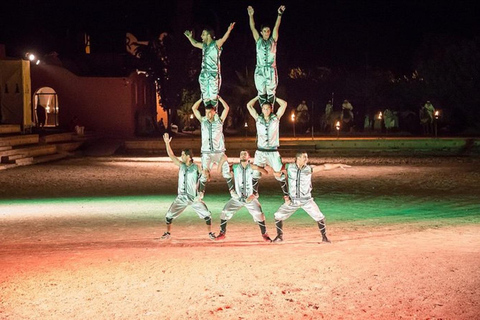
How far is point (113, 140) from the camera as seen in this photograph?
35188 millimetres

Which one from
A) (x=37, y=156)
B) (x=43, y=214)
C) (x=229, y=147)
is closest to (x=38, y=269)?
(x=43, y=214)

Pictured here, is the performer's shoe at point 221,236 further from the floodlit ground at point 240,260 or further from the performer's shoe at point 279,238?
the performer's shoe at point 279,238

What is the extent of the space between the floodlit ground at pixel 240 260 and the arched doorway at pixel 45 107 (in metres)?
22.3

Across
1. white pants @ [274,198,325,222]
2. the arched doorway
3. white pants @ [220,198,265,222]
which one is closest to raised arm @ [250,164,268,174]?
white pants @ [220,198,265,222]

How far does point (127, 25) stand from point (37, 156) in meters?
19.2

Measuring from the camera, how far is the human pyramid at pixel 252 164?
10.6 meters

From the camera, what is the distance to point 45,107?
4009 cm

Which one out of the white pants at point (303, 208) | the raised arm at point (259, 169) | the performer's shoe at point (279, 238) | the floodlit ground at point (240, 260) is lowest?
the floodlit ground at point (240, 260)

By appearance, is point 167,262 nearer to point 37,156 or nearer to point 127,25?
point 37,156

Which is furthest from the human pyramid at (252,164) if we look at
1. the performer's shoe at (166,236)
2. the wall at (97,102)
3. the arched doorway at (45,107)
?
the arched doorway at (45,107)

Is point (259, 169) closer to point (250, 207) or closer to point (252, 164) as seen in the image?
point (252, 164)

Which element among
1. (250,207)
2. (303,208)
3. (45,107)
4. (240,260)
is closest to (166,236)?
(250,207)

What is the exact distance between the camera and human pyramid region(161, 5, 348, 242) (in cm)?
1056

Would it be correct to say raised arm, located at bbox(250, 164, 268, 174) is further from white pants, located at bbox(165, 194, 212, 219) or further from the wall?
the wall
